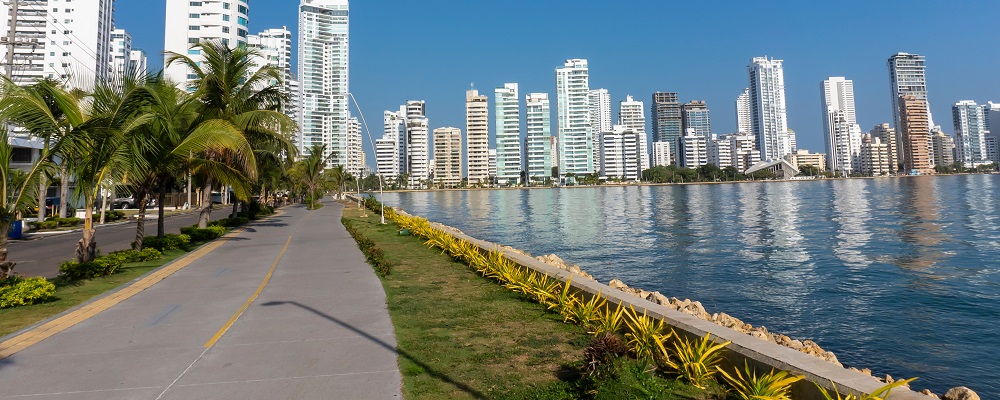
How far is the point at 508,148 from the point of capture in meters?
188

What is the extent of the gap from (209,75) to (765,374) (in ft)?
74.5

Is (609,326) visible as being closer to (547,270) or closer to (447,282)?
(547,270)

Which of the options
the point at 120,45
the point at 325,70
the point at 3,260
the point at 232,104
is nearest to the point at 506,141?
the point at 325,70

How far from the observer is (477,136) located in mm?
189125

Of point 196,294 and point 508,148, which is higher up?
point 508,148

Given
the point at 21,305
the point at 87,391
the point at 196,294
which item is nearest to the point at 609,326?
the point at 87,391

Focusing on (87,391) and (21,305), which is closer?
(87,391)

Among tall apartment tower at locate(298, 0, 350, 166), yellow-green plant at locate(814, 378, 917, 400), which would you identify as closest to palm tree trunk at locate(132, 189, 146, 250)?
yellow-green plant at locate(814, 378, 917, 400)

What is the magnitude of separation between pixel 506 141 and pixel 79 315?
598 ft

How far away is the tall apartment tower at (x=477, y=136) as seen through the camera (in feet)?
618

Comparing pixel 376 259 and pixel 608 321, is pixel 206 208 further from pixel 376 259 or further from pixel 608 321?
pixel 608 321

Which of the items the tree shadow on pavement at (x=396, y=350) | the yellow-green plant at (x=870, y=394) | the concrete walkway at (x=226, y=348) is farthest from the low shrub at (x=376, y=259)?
the yellow-green plant at (x=870, y=394)

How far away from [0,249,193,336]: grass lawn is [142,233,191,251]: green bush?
2394 millimetres

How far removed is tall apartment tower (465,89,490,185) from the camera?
188 meters
